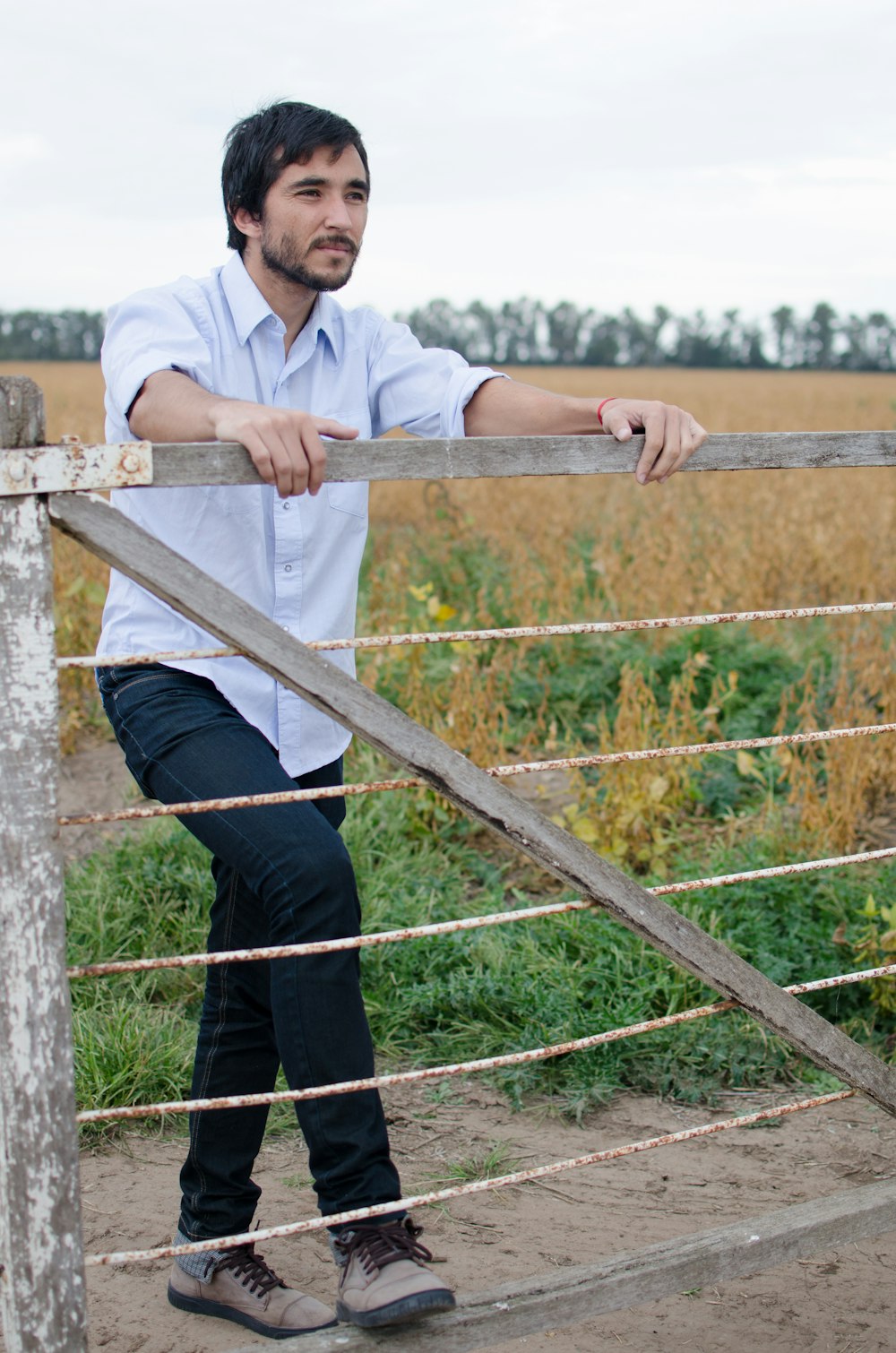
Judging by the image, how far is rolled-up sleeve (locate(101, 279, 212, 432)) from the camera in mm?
2158

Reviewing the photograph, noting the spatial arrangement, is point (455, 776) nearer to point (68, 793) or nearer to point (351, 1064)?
point (351, 1064)

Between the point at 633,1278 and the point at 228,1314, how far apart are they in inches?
34.8

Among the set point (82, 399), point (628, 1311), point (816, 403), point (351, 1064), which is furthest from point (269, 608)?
point (816, 403)

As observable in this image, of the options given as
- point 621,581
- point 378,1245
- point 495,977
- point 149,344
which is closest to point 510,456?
point 149,344

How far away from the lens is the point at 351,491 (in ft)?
8.14

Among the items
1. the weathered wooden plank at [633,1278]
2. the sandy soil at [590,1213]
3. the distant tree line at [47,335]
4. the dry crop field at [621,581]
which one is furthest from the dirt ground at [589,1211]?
the distant tree line at [47,335]

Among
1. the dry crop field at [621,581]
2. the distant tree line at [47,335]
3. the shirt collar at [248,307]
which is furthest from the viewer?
the distant tree line at [47,335]

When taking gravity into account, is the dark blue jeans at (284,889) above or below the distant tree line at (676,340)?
below

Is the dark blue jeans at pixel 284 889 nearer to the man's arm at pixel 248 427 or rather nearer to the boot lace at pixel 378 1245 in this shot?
the boot lace at pixel 378 1245

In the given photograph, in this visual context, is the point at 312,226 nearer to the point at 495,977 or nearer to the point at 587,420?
the point at 587,420

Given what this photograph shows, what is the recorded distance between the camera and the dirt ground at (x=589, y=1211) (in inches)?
103

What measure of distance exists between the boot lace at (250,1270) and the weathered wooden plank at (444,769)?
109 cm

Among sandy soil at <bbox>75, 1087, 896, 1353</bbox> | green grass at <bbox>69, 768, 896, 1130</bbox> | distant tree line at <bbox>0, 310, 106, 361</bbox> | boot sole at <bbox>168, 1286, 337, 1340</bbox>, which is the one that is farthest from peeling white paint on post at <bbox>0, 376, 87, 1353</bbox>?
distant tree line at <bbox>0, 310, 106, 361</bbox>

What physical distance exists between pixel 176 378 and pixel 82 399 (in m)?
24.8
